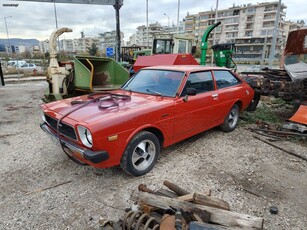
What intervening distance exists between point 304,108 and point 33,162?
6.08m

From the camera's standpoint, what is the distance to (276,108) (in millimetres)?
7648

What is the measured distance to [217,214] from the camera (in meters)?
2.07

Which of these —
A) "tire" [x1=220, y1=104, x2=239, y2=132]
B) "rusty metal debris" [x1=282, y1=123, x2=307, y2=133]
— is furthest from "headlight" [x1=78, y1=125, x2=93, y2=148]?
"rusty metal debris" [x1=282, y1=123, x2=307, y2=133]

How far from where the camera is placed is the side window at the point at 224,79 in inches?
181

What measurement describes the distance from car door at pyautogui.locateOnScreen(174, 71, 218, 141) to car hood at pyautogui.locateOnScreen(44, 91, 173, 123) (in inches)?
13.0

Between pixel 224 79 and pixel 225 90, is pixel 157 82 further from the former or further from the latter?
pixel 224 79

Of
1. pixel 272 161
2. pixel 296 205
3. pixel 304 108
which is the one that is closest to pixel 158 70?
pixel 272 161

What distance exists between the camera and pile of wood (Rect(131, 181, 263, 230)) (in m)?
1.91

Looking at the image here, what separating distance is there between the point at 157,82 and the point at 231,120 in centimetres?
237

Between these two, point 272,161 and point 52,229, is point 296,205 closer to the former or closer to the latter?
point 272,161

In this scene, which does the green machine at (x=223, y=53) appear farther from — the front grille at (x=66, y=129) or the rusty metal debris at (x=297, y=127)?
the front grille at (x=66, y=129)

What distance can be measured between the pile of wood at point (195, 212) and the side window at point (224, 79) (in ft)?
9.33

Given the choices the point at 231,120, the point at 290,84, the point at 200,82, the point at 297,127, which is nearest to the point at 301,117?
the point at 297,127

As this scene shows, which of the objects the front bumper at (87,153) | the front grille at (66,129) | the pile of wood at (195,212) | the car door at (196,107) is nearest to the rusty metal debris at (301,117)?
the car door at (196,107)
